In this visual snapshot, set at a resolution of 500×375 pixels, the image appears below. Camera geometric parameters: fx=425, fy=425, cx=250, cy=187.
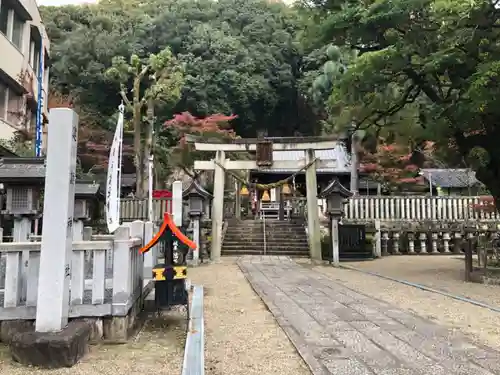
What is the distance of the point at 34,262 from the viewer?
16.1 ft

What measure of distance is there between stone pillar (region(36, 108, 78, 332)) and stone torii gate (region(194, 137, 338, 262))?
11220mm

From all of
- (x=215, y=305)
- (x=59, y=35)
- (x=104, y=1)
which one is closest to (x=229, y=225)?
(x=215, y=305)

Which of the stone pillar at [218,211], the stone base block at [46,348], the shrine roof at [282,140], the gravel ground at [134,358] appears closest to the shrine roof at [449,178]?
the shrine roof at [282,140]

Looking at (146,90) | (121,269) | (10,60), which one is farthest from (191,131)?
(121,269)

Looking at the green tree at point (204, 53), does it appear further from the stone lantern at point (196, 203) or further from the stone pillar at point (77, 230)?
the stone pillar at point (77, 230)

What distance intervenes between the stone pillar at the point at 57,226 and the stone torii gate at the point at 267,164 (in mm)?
11220

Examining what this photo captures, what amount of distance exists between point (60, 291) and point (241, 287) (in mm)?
5473

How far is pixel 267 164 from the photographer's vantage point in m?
16.1

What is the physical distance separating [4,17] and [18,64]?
1916mm

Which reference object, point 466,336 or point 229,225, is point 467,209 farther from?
point 466,336

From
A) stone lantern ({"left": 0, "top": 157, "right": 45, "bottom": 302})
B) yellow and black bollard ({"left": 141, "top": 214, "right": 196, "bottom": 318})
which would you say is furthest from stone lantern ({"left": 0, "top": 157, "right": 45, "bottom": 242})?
yellow and black bollard ({"left": 141, "top": 214, "right": 196, "bottom": 318})

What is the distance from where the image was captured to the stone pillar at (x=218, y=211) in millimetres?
15617

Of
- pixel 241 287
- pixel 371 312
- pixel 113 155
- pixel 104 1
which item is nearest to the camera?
pixel 371 312

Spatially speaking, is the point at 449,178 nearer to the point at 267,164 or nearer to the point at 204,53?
the point at 267,164
